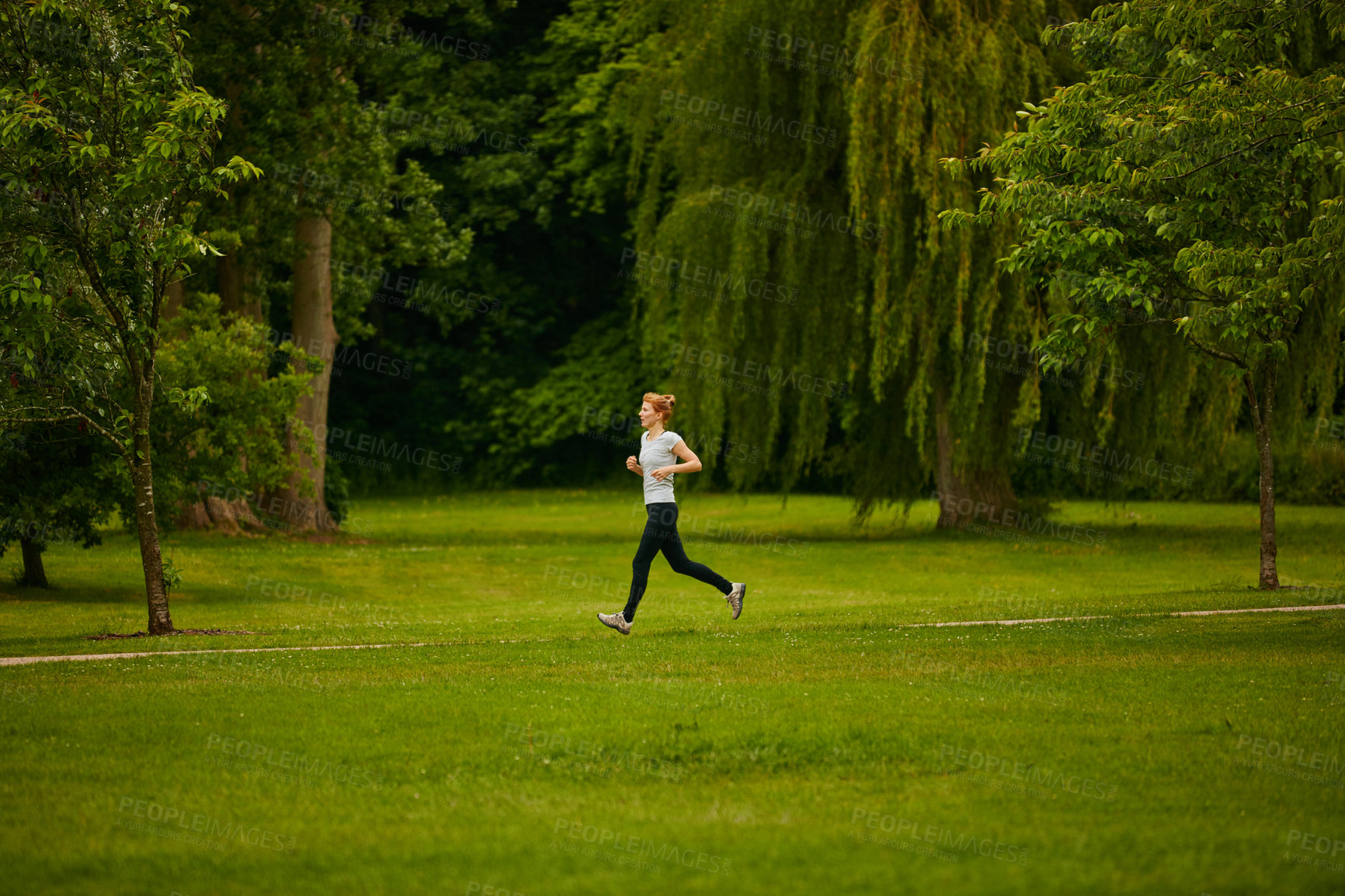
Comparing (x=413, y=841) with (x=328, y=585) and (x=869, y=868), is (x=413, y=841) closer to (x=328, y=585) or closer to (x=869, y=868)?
(x=869, y=868)

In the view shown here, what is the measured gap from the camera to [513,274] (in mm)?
48031

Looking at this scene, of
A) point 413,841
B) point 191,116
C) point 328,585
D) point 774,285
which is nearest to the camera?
point 413,841

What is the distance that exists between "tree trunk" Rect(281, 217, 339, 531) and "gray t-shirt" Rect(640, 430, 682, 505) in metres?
17.4

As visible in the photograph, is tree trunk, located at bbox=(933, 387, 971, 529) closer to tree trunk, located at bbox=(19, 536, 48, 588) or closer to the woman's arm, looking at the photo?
the woman's arm

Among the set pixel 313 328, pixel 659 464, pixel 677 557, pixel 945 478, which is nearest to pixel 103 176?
pixel 659 464

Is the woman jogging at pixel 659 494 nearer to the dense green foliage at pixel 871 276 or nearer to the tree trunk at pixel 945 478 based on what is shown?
the dense green foliage at pixel 871 276

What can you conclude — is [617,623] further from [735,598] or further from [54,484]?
[54,484]

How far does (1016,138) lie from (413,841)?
9903 millimetres

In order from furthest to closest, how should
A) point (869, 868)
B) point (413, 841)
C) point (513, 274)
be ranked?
point (513, 274) < point (413, 841) < point (869, 868)

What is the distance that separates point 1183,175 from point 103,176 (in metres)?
10.1

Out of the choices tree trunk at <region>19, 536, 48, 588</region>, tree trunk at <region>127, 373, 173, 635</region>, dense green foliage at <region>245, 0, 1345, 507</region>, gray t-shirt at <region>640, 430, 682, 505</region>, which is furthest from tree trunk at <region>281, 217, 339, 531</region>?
gray t-shirt at <region>640, 430, 682, 505</region>

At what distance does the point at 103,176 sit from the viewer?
12469 millimetres

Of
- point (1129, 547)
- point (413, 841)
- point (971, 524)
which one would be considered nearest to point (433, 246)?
point (971, 524)

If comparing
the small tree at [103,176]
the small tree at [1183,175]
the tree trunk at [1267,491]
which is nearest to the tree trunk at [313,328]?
the small tree at [103,176]
